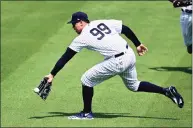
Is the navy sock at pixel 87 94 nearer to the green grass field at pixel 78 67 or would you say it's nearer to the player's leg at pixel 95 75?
the player's leg at pixel 95 75

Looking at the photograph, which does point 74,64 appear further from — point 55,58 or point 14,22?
point 14,22

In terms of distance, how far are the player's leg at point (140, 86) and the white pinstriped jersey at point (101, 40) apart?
0.42 meters

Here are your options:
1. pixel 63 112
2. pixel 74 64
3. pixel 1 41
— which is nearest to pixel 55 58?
pixel 74 64

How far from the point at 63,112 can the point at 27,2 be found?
9605 millimetres

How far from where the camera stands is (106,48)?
35.6ft

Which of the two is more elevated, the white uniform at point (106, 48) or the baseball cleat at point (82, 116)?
the white uniform at point (106, 48)

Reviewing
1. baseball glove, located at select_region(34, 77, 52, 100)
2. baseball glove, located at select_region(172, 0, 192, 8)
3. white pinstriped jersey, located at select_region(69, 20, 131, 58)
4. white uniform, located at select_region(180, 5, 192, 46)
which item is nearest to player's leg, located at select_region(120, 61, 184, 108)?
white pinstriped jersey, located at select_region(69, 20, 131, 58)

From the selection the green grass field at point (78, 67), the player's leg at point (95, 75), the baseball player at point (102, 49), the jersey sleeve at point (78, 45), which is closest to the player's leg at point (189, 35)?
the green grass field at point (78, 67)

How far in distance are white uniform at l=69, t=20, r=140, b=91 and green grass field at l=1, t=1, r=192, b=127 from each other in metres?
0.72

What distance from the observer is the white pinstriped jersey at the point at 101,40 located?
10766mm

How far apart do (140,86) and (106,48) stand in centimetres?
87

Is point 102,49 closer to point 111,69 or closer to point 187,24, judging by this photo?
point 111,69

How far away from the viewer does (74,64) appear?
15.3 meters

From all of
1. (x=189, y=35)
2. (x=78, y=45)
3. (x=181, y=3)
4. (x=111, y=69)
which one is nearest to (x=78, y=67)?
(x=189, y=35)
